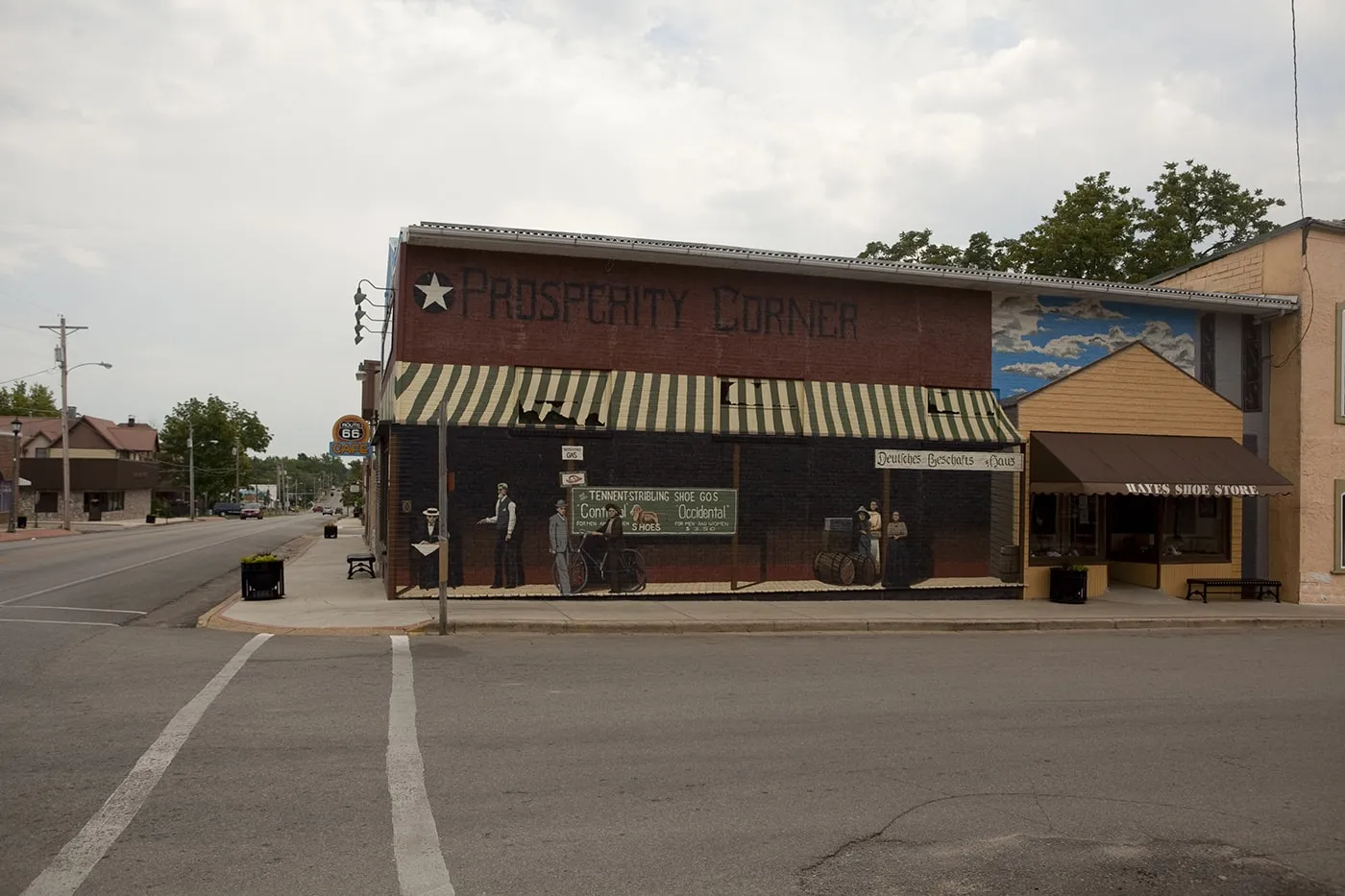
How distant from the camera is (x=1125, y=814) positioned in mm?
6410

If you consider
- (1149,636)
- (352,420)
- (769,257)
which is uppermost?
(769,257)

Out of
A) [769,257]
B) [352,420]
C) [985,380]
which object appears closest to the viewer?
[769,257]

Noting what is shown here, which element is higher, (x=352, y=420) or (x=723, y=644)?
(x=352, y=420)

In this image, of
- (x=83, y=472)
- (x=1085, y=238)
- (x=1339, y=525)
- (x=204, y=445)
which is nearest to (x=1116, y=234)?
(x=1085, y=238)

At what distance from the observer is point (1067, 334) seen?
2116 cm

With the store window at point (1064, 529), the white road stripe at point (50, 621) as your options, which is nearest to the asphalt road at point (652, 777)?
the white road stripe at point (50, 621)

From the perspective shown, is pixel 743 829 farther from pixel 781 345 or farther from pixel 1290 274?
pixel 1290 274

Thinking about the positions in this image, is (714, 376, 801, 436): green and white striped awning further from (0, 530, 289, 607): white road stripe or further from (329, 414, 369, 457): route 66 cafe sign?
(0, 530, 289, 607): white road stripe

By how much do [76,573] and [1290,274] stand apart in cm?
2798

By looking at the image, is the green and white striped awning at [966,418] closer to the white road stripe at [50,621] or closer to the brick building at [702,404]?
the brick building at [702,404]

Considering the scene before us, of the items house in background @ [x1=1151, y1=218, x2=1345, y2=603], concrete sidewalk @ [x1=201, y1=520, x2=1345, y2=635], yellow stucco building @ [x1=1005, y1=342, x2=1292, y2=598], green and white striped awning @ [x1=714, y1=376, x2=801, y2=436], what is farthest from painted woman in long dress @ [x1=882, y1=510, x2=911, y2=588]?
house in background @ [x1=1151, y1=218, x2=1345, y2=603]

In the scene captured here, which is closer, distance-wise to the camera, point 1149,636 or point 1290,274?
point 1149,636

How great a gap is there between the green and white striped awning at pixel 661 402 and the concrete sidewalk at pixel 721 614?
3137 millimetres

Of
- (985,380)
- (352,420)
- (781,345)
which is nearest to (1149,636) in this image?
(985,380)
